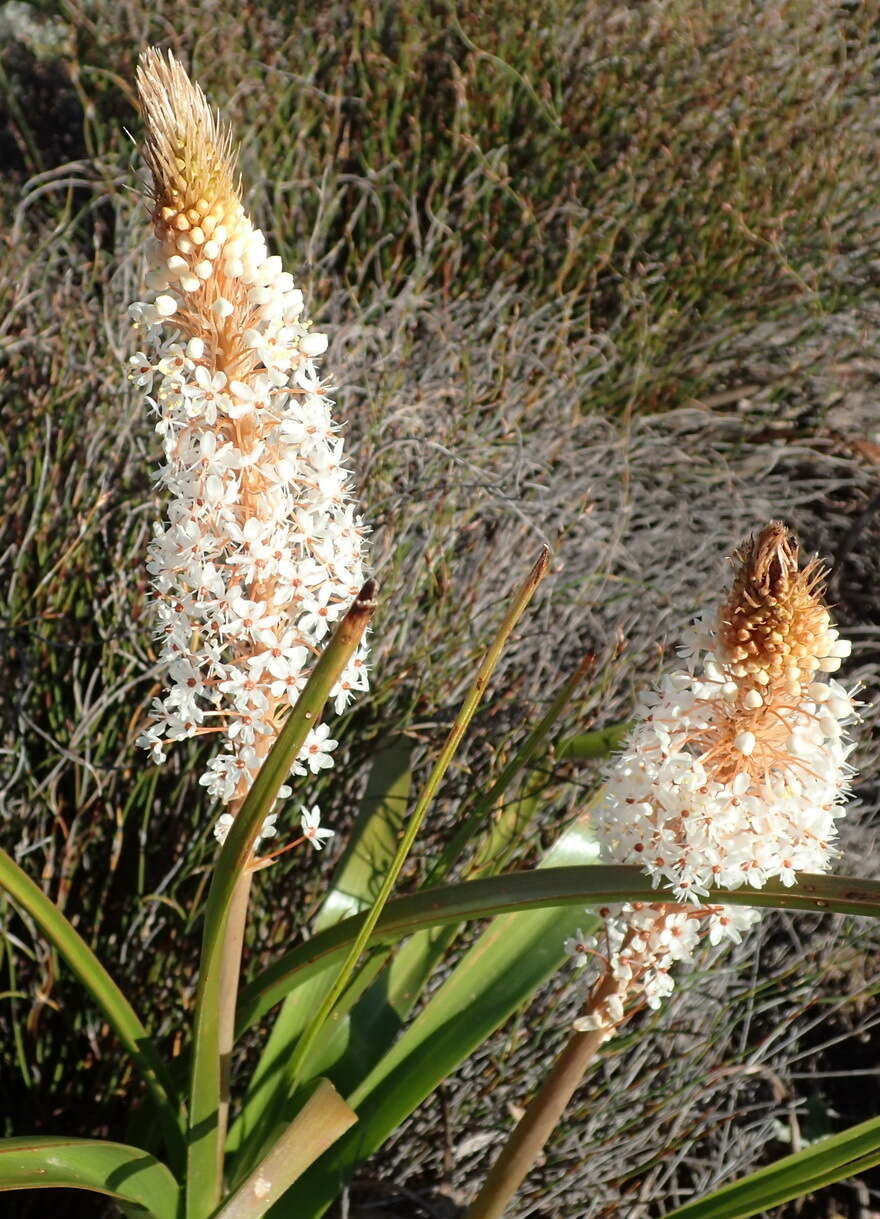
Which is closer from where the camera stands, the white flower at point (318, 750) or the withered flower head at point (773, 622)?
the withered flower head at point (773, 622)

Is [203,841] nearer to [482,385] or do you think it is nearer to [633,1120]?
[633,1120]

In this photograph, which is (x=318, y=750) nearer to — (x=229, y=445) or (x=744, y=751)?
(x=229, y=445)

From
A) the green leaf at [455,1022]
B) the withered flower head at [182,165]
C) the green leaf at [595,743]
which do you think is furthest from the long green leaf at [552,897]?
the withered flower head at [182,165]

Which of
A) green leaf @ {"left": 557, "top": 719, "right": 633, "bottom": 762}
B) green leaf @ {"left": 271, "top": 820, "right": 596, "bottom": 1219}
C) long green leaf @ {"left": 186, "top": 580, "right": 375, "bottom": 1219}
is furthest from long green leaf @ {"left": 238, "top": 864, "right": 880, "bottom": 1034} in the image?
green leaf @ {"left": 557, "top": 719, "right": 633, "bottom": 762}

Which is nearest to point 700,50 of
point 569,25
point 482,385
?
point 569,25

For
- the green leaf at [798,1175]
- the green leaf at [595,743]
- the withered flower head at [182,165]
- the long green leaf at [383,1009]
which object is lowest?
the green leaf at [798,1175]

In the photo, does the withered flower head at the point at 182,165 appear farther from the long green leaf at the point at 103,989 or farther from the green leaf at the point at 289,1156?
the green leaf at the point at 289,1156

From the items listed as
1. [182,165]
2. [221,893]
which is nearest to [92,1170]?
[221,893]
